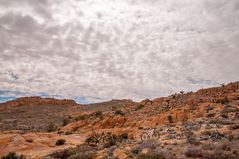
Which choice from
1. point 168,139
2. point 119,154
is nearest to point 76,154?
point 119,154

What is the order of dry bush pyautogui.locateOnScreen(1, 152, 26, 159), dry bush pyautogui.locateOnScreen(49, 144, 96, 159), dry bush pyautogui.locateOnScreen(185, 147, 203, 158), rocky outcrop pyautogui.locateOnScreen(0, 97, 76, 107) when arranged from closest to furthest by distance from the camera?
dry bush pyautogui.locateOnScreen(185, 147, 203, 158), dry bush pyautogui.locateOnScreen(49, 144, 96, 159), dry bush pyautogui.locateOnScreen(1, 152, 26, 159), rocky outcrop pyautogui.locateOnScreen(0, 97, 76, 107)

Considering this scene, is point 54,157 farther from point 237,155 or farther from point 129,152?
point 237,155

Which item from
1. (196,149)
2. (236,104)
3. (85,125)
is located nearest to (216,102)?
(236,104)

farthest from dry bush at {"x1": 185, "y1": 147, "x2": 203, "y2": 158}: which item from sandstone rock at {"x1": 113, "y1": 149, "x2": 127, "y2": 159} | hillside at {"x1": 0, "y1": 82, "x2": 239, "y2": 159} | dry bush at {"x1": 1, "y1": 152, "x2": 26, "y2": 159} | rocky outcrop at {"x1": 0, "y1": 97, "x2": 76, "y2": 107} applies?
rocky outcrop at {"x1": 0, "y1": 97, "x2": 76, "y2": 107}

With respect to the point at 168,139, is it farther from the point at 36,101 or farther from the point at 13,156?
the point at 36,101

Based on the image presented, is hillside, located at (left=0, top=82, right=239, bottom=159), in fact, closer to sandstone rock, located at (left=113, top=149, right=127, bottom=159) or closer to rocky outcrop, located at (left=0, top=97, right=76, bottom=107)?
sandstone rock, located at (left=113, top=149, right=127, bottom=159)

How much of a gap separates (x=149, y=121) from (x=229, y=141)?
1131cm

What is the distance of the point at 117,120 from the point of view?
2636 cm

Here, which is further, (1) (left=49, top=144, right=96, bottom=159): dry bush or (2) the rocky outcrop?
(2) the rocky outcrop

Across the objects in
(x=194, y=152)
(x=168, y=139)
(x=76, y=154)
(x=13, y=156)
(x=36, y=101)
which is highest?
(x=36, y=101)

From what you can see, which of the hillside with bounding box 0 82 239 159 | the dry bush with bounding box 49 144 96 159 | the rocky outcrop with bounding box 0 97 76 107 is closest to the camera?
the hillside with bounding box 0 82 239 159

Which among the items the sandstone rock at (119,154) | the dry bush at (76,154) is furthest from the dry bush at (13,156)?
the sandstone rock at (119,154)

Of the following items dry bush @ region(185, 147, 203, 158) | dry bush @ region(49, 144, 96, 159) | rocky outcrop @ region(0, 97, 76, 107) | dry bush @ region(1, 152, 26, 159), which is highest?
rocky outcrop @ region(0, 97, 76, 107)

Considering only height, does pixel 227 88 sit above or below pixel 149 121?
above
